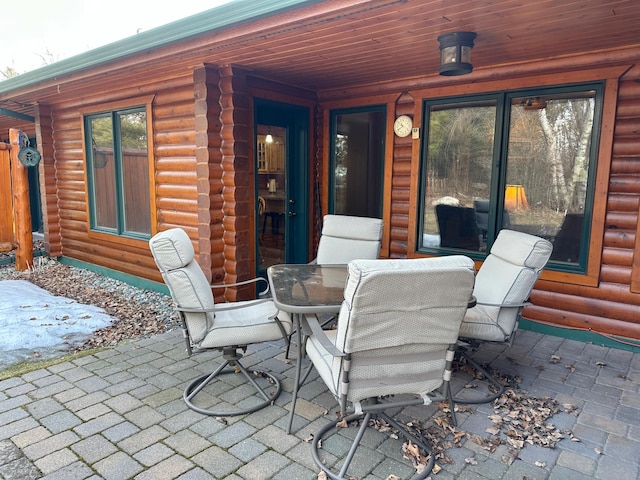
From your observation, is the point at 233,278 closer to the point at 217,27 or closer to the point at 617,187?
the point at 217,27

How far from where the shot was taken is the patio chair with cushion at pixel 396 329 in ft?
5.75

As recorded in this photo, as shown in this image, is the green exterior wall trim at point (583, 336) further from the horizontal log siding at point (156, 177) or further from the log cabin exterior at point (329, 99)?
the horizontal log siding at point (156, 177)

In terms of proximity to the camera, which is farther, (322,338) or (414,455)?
(414,455)

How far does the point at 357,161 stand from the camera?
16.4 ft

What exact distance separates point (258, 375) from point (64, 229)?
5.19 meters

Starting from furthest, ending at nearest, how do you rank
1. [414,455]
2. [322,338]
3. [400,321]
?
[414,455], [322,338], [400,321]

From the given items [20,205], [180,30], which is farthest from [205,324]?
[20,205]

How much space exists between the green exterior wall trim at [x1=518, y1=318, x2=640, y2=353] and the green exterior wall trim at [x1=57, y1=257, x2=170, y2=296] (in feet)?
12.0

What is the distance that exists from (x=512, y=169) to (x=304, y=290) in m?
2.45

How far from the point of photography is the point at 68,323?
3846 millimetres

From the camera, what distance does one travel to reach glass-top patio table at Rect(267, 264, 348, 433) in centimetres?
228

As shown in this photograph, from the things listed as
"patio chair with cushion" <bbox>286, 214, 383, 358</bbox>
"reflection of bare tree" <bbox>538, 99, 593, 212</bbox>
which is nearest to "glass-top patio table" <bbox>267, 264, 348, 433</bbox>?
"patio chair with cushion" <bbox>286, 214, 383, 358</bbox>

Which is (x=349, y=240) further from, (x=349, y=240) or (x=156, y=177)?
(x=156, y=177)

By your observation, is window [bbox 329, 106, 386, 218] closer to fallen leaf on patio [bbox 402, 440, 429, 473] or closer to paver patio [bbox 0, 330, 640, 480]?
paver patio [bbox 0, 330, 640, 480]
